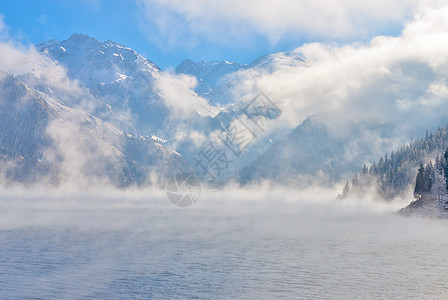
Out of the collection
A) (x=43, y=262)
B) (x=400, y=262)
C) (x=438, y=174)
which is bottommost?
(x=43, y=262)

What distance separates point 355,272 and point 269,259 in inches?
892

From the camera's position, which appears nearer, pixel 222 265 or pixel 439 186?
pixel 222 265

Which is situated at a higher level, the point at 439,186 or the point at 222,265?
the point at 439,186

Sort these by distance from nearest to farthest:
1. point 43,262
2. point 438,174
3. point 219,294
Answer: point 219,294 < point 43,262 < point 438,174

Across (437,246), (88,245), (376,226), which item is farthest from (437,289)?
(376,226)

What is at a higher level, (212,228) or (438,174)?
(438,174)

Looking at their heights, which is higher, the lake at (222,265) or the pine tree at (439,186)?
the pine tree at (439,186)

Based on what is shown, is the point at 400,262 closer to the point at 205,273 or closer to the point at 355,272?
the point at 355,272

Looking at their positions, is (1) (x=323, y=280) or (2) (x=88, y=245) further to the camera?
(2) (x=88, y=245)

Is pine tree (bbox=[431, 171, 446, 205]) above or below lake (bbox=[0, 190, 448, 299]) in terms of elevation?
above

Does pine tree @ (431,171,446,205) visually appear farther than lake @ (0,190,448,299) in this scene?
Yes

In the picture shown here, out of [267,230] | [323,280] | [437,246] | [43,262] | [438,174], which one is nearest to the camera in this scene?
[323,280]

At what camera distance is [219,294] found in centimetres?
7694

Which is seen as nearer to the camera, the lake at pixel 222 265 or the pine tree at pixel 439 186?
the lake at pixel 222 265
